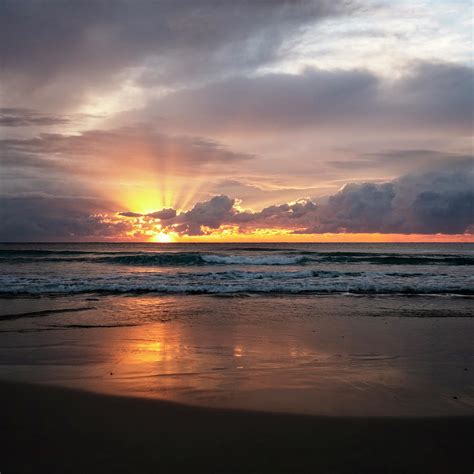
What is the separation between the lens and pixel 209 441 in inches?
148

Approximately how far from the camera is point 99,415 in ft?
14.2

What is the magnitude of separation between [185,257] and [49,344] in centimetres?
2929

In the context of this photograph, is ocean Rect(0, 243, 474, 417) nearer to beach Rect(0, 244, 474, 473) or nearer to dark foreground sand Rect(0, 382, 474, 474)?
beach Rect(0, 244, 474, 473)

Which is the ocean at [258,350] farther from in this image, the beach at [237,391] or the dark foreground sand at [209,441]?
the dark foreground sand at [209,441]

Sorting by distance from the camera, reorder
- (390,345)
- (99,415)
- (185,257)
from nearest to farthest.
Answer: (99,415), (390,345), (185,257)

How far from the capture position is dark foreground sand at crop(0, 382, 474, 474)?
335 centimetres

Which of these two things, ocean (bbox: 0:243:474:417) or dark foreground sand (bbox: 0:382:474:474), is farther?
ocean (bbox: 0:243:474:417)

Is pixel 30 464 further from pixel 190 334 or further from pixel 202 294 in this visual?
pixel 202 294

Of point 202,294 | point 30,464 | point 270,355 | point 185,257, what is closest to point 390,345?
point 270,355

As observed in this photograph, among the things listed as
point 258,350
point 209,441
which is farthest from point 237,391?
point 258,350

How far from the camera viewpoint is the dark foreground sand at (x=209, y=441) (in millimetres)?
3354

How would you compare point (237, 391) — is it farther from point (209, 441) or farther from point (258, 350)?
point (258, 350)

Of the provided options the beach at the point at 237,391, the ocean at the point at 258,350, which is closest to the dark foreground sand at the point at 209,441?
the beach at the point at 237,391

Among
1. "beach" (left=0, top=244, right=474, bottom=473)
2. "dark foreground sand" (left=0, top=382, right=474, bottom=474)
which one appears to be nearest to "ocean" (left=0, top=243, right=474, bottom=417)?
"beach" (left=0, top=244, right=474, bottom=473)
